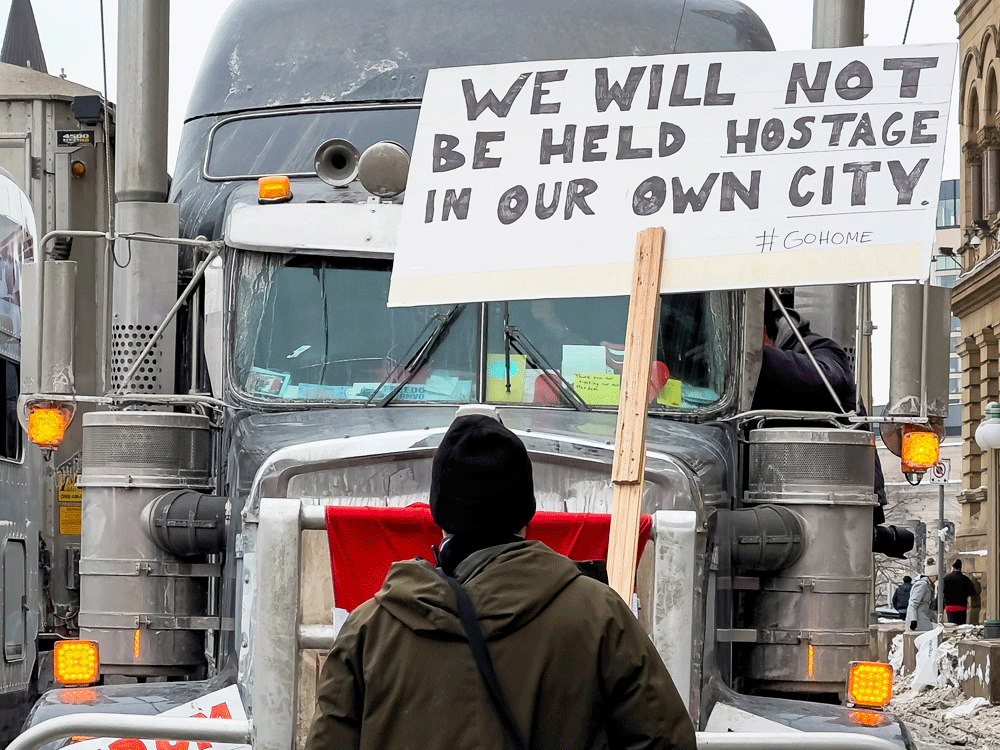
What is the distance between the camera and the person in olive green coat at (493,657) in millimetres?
3357

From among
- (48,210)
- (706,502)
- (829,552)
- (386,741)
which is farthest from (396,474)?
(48,210)

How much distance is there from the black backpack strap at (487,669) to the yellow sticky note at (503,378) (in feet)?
10.9

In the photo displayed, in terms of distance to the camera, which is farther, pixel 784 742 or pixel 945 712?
pixel 945 712

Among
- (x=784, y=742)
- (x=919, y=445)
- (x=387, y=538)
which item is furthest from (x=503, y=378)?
(x=784, y=742)

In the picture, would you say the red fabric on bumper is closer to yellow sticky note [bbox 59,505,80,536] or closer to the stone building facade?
yellow sticky note [bbox 59,505,80,536]

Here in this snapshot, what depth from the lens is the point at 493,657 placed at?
11.0 ft

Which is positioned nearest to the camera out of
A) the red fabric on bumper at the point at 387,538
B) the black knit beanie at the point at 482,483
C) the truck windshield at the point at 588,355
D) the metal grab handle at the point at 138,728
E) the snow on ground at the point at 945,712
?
the black knit beanie at the point at 482,483

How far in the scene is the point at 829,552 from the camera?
680 cm

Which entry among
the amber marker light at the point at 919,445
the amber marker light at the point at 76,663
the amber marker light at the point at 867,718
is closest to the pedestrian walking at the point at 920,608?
the amber marker light at the point at 919,445

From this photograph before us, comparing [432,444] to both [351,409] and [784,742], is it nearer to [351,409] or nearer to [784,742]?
[351,409]

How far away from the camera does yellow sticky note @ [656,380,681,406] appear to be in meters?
6.86

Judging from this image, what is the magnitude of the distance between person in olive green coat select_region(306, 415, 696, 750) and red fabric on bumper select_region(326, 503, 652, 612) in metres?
1.99

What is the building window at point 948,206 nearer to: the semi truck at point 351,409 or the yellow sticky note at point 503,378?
the semi truck at point 351,409

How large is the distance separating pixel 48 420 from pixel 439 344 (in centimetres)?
171
